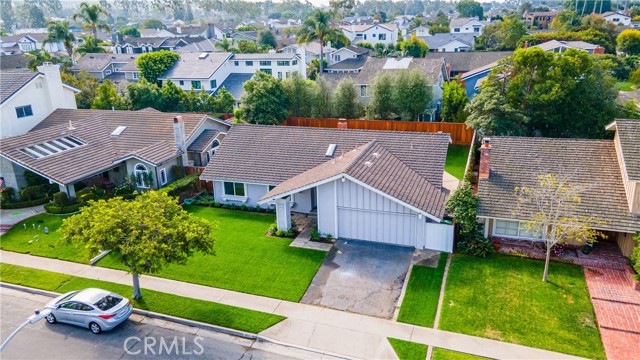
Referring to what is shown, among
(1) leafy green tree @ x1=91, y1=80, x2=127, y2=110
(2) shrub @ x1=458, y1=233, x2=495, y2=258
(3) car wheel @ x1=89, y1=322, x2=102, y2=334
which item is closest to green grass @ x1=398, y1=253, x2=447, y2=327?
(2) shrub @ x1=458, y1=233, x2=495, y2=258

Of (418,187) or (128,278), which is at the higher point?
(418,187)

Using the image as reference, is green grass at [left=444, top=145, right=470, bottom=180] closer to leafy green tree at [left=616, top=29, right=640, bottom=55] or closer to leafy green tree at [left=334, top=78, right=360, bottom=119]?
leafy green tree at [left=334, top=78, right=360, bottom=119]

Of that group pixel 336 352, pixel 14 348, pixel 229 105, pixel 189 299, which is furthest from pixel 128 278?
pixel 229 105

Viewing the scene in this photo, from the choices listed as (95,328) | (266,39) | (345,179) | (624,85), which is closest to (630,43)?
(624,85)

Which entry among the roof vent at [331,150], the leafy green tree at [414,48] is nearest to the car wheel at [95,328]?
the roof vent at [331,150]

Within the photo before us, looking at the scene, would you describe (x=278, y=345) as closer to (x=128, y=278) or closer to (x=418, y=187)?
(x=128, y=278)
